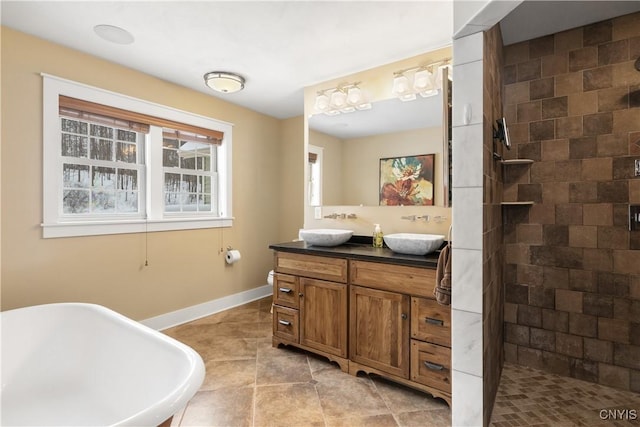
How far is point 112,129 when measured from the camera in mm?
2893

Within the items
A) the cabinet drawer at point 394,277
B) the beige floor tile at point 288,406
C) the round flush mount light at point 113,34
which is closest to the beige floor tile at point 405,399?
the beige floor tile at point 288,406

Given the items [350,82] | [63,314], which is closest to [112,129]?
[63,314]

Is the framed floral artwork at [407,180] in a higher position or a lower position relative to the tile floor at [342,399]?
higher

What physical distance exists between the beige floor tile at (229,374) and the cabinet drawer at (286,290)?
514 millimetres

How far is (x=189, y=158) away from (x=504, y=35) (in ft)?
10.1

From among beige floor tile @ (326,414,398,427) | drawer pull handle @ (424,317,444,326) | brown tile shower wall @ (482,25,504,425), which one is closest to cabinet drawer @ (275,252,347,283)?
drawer pull handle @ (424,317,444,326)

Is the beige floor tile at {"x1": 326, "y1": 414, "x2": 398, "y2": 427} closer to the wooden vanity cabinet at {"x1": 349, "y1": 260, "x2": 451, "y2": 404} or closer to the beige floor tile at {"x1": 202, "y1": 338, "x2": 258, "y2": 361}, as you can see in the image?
the wooden vanity cabinet at {"x1": 349, "y1": 260, "x2": 451, "y2": 404}

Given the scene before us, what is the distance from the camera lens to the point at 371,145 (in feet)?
9.34

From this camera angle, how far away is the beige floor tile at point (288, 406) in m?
1.83

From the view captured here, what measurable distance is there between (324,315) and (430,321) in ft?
2.69

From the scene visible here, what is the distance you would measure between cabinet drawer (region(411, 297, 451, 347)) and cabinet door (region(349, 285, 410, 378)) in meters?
0.05

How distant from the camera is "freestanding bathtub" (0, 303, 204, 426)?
159cm

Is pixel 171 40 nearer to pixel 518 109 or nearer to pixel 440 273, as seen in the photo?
pixel 440 273

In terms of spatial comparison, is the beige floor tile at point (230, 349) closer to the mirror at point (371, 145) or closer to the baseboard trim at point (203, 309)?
the baseboard trim at point (203, 309)
